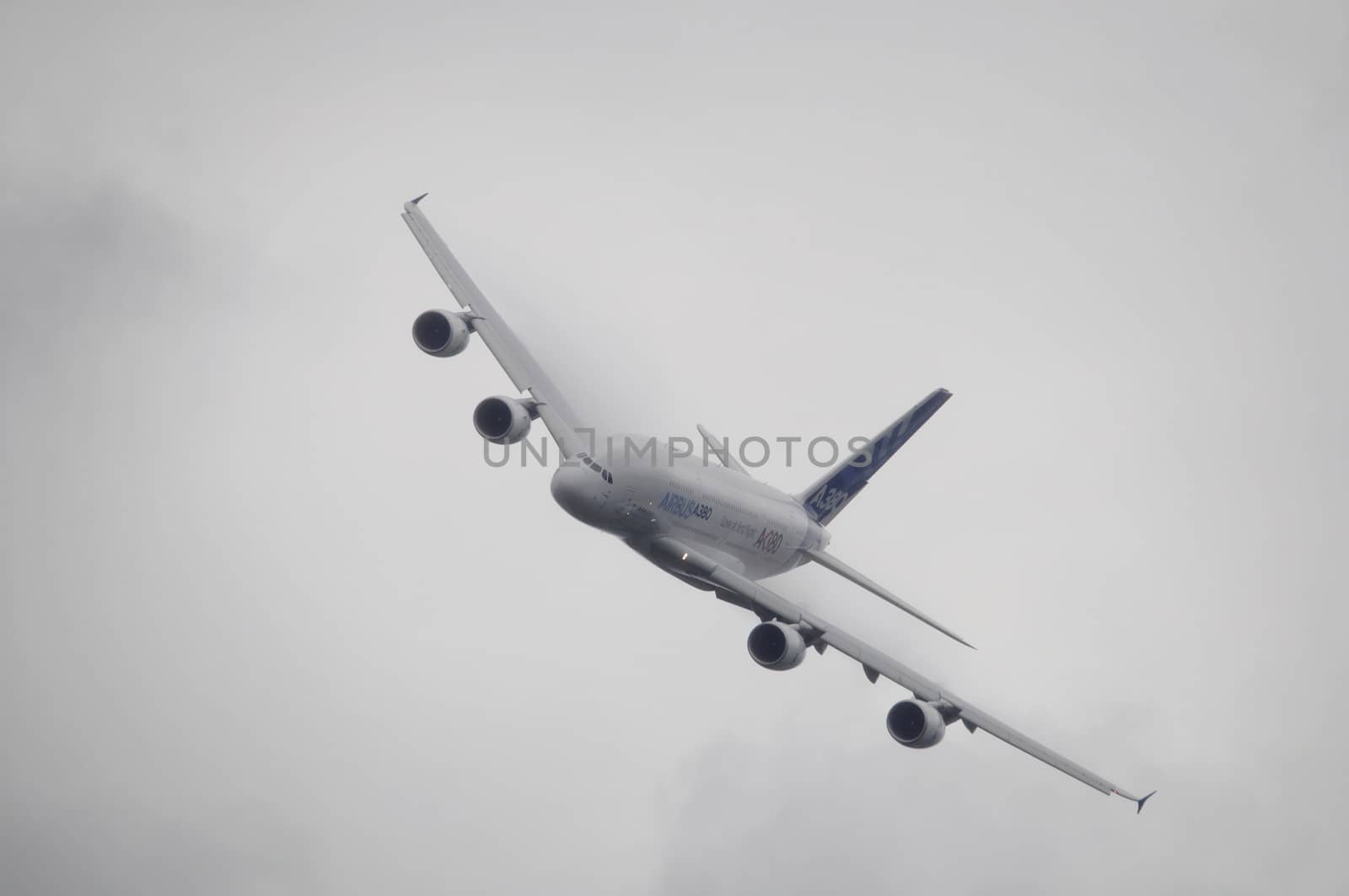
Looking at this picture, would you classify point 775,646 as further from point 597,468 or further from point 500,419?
point 500,419

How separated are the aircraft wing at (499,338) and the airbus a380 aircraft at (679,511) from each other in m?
0.06

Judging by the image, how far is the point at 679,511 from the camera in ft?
239

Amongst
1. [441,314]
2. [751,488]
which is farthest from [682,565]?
[441,314]

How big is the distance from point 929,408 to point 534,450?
94.5 feet

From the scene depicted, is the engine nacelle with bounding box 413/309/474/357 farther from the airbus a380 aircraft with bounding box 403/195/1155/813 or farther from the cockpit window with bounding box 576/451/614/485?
the cockpit window with bounding box 576/451/614/485

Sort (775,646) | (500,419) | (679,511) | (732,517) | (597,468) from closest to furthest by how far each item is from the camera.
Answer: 1. (597,468)
2. (775,646)
3. (500,419)
4. (679,511)
5. (732,517)

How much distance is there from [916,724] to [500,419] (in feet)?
77.6

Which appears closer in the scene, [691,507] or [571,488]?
[571,488]

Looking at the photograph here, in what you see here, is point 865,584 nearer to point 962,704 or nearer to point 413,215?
point 962,704

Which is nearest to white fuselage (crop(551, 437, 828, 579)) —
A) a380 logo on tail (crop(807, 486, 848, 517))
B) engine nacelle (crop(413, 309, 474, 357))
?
a380 logo on tail (crop(807, 486, 848, 517))

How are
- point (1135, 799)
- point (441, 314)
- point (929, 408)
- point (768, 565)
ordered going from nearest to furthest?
1. point (1135, 799)
2. point (441, 314)
3. point (768, 565)
4. point (929, 408)

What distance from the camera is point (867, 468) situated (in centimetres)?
9175

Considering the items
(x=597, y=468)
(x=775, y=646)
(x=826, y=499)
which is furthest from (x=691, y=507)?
(x=826, y=499)

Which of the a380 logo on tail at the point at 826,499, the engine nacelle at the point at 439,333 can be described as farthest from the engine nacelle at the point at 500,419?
the a380 logo on tail at the point at 826,499
